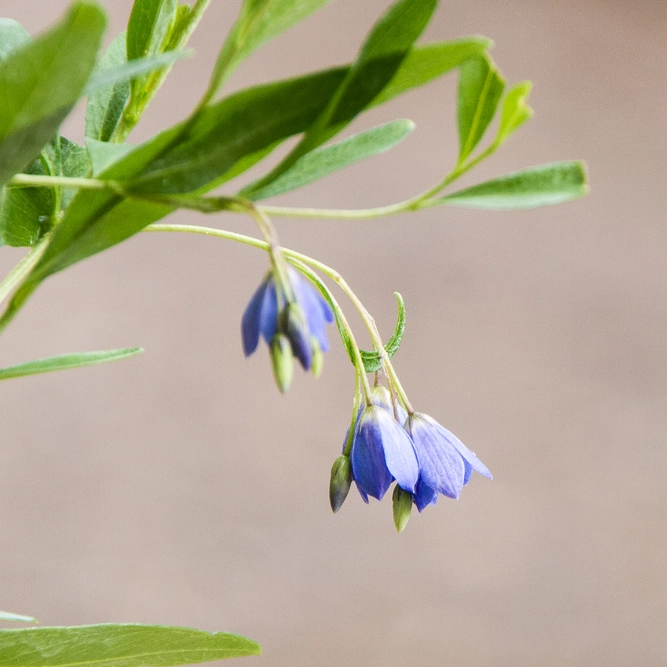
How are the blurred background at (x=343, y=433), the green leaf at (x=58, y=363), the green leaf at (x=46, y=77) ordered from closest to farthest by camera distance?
the green leaf at (x=46, y=77) → the green leaf at (x=58, y=363) → the blurred background at (x=343, y=433)

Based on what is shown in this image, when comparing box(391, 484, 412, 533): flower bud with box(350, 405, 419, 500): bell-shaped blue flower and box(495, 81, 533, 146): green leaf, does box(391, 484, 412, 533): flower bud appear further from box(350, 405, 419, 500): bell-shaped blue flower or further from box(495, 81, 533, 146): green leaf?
box(495, 81, 533, 146): green leaf

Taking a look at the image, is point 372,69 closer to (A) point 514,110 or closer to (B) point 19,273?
(A) point 514,110

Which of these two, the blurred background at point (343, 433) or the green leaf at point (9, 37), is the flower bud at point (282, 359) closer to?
the green leaf at point (9, 37)

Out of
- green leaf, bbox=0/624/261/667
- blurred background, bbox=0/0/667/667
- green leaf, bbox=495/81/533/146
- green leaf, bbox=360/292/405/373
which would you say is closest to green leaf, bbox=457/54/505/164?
green leaf, bbox=495/81/533/146

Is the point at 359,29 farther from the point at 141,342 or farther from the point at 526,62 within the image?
the point at 141,342

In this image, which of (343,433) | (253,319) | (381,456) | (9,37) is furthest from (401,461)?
(343,433)

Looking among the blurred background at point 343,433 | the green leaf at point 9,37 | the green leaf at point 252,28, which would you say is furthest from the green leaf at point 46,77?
the blurred background at point 343,433
